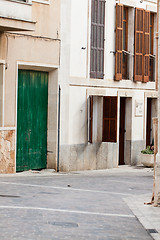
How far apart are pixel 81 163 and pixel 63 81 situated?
2678 mm

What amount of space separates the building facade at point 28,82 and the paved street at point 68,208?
137 cm

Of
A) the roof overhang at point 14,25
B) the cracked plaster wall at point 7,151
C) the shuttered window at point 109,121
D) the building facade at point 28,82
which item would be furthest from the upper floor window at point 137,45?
the roof overhang at point 14,25

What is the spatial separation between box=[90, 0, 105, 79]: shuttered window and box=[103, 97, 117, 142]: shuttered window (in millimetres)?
939

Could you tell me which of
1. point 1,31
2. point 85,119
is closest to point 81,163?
point 85,119

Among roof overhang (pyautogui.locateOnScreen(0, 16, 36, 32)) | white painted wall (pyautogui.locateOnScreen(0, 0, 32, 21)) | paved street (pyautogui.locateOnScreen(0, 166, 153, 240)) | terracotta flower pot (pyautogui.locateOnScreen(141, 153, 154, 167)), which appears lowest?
paved street (pyautogui.locateOnScreen(0, 166, 153, 240))

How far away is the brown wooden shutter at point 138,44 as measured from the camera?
24.5 metres

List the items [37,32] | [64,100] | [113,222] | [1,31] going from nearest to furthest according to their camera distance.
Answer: [113,222] → [1,31] → [37,32] → [64,100]

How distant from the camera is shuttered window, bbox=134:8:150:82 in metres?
24.5

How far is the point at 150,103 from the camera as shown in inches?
1035

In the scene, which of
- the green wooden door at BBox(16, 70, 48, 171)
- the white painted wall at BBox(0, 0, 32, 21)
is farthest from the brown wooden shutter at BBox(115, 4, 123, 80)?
the white painted wall at BBox(0, 0, 32, 21)

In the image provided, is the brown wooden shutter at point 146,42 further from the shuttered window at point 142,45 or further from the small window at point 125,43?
the small window at point 125,43

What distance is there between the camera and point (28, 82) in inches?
771

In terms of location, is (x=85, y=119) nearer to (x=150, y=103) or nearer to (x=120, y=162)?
(x=120, y=162)

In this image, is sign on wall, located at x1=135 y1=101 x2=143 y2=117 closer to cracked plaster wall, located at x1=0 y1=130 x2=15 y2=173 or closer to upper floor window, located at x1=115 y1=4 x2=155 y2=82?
upper floor window, located at x1=115 y1=4 x2=155 y2=82
